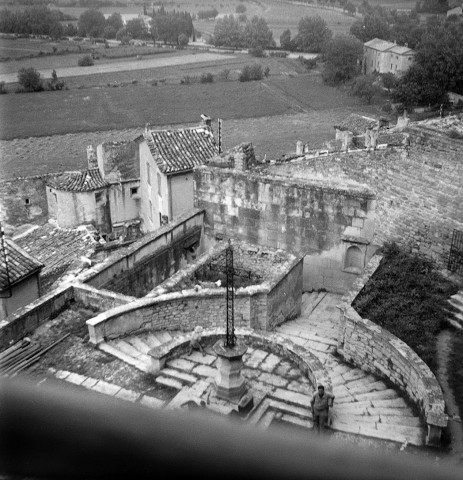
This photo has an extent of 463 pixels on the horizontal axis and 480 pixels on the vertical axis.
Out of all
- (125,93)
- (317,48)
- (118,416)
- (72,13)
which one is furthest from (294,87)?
(118,416)

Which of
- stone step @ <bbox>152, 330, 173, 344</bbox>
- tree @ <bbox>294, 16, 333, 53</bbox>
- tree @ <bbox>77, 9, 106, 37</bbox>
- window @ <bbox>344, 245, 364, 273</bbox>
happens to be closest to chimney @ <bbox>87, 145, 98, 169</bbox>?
window @ <bbox>344, 245, 364, 273</bbox>

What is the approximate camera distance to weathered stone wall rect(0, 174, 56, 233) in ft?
84.8

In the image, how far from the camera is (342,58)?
195 feet

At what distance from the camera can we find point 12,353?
10.8 m

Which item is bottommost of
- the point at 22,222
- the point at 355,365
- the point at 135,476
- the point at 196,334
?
the point at 22,222

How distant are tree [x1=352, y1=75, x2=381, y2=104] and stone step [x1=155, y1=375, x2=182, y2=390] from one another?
51339 mm

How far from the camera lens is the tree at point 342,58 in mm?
58656

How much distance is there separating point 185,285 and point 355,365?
413 cm

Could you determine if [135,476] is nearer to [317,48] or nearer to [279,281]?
[279,281]

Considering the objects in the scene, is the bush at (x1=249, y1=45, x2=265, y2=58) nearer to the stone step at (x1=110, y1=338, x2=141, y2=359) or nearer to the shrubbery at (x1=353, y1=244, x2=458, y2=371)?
the shrubbery at (x1=353, y1=244, x2=458, y2=371)

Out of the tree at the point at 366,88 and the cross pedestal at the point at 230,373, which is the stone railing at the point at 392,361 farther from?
the tree at the point at 366,88

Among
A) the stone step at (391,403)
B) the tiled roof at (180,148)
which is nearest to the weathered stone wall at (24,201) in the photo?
the tiled roof at (180,148)

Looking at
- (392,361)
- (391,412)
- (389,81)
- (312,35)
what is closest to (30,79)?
(312,35)

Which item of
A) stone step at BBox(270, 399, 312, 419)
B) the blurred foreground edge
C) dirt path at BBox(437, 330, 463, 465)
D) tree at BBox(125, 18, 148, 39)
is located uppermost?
tree at BBox(125, 18, 148, 39)
